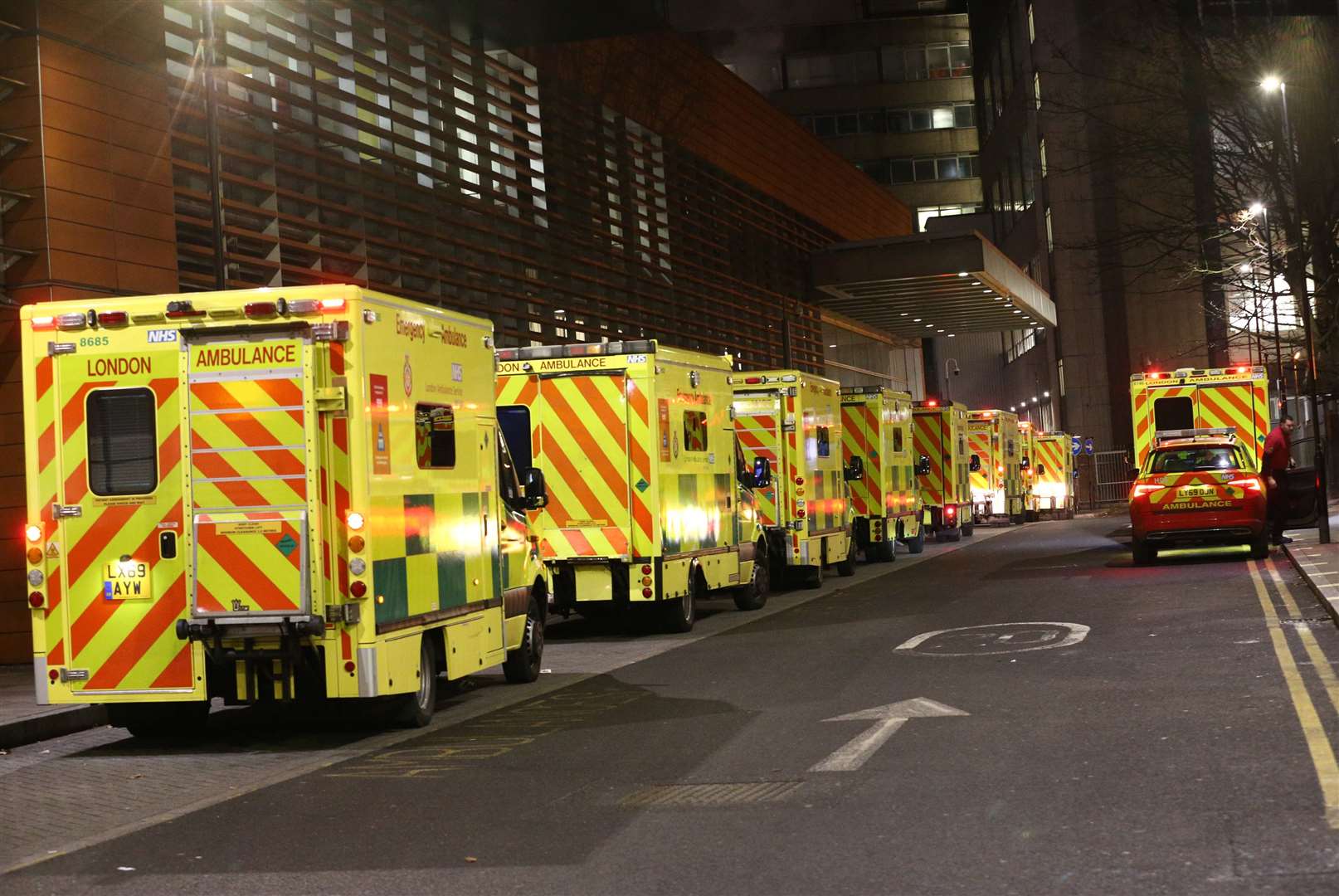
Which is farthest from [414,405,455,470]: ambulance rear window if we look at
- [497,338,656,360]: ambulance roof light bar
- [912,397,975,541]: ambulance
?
[912,397,975,541]: ambulance

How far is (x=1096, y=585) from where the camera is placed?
20.0m

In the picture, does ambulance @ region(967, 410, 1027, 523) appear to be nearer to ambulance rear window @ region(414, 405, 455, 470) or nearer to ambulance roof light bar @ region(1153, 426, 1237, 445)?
ambulance roof light bar @ region(1153, 426, 1237, 445)

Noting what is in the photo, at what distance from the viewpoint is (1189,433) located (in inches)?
1155

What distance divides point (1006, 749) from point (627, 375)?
9165 millimetres

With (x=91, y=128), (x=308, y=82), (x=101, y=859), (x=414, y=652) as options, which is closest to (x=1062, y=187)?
(x=308, y=82)

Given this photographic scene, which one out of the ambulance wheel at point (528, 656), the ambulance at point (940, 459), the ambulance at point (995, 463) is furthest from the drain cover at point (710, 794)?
the ambulance at point (995, 463)

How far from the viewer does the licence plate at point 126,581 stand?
11.2m

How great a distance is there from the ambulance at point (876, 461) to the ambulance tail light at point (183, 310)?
58.0 ft

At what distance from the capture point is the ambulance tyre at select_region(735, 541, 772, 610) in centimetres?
2120

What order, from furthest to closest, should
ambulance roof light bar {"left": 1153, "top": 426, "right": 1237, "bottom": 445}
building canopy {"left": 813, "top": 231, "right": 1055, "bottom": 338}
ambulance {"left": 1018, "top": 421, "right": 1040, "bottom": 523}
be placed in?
ambulance {"left": 1018, "top": 421, "right": 1040, "bottom": 523} < building canopy {"left": 813, "top": 231, "right": 1055, "bottom": 338} < ambulance roof light bar {"left": 1153, "top": 426, "right": 1237, "bottom": 445}

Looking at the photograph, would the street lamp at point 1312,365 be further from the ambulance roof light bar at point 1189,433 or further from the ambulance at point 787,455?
the ambulance at point 787,455

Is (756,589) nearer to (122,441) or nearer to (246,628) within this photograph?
(246,628)

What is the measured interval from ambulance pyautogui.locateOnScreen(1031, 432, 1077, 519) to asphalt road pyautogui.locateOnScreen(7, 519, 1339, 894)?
1486 inches

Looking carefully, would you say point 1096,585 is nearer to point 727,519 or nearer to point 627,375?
point 727,519
